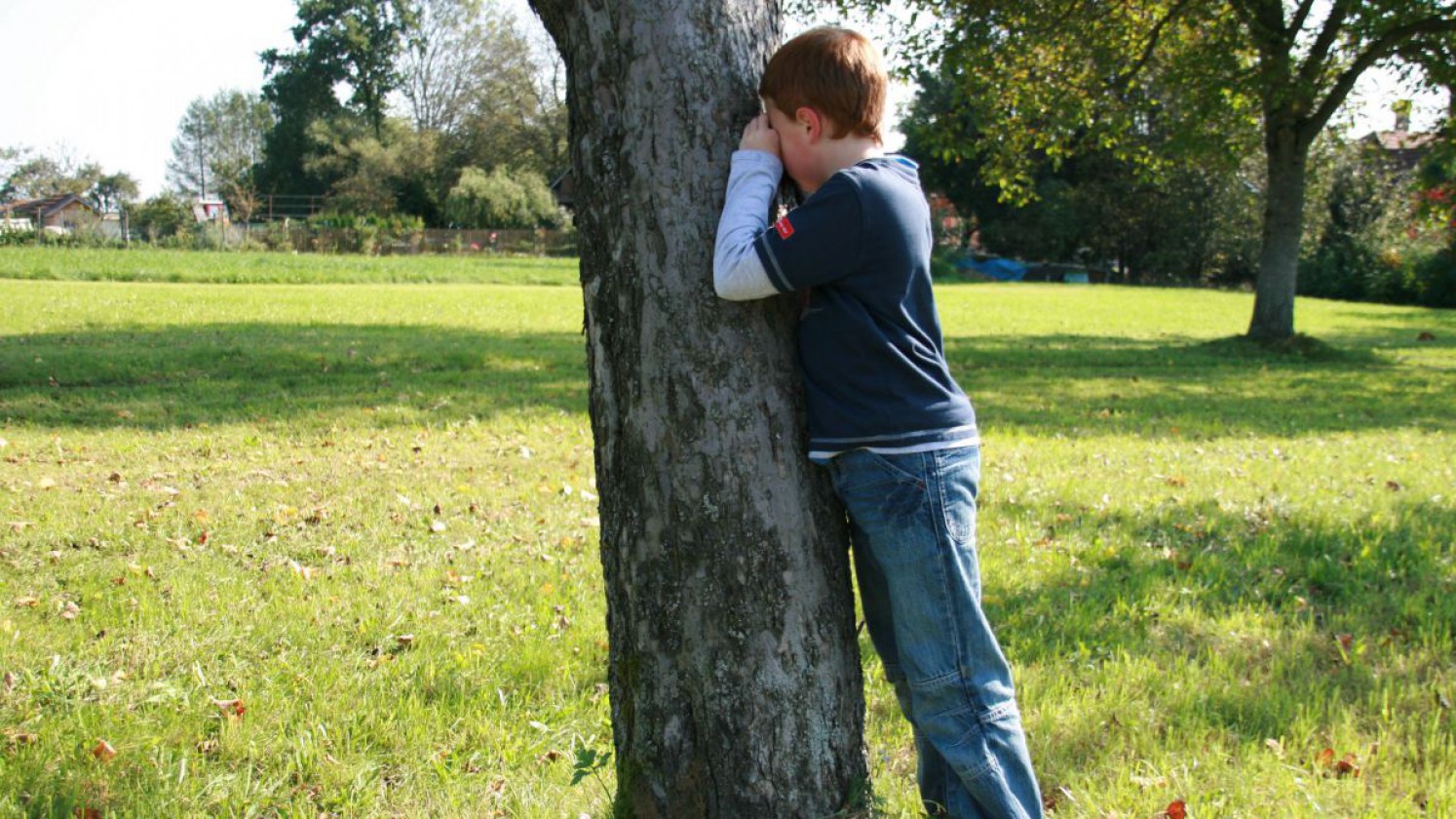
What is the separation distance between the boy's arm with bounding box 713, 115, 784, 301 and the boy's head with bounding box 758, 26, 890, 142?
0.35ft

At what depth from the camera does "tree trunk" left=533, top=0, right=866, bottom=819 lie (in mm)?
2334

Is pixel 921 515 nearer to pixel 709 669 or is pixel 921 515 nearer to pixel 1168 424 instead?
pixel 709 669

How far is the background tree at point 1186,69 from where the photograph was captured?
15156 millimetres

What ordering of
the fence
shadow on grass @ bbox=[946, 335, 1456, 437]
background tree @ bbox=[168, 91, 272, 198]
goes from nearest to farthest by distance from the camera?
shadow on grass @ bbox=[946, 335, 1456, 437] < the fence < background tree @ bbox=[168, 91, 272, 198]

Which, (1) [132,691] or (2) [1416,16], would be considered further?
(2) [1416,16]

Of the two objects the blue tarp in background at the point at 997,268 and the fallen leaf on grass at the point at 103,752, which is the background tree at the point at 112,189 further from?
the fallen leaf on grass at the point at 103,752

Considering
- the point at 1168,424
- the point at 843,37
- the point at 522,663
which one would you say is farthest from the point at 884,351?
the point at 1168,424

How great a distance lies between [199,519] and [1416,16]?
15763 millimetres

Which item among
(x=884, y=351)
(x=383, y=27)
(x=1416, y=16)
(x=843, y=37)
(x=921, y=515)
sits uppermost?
(x=383, y=27)

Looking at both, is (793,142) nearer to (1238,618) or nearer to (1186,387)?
(1238,618)

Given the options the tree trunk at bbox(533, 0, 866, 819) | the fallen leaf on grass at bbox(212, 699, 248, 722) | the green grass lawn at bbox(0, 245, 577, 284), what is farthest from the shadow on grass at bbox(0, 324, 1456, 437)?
the green grass lawn at bbox(0, 245, 577, 284)

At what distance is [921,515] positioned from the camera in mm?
2398

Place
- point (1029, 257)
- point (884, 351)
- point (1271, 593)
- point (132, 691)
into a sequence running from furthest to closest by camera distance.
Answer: point (1029, 257), point (1271, 593), point (132, 691), point (884, 351)

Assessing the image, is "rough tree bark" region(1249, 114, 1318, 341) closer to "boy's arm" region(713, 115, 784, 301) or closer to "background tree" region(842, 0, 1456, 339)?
"background tree" region(842, 0, 1456, 339)
